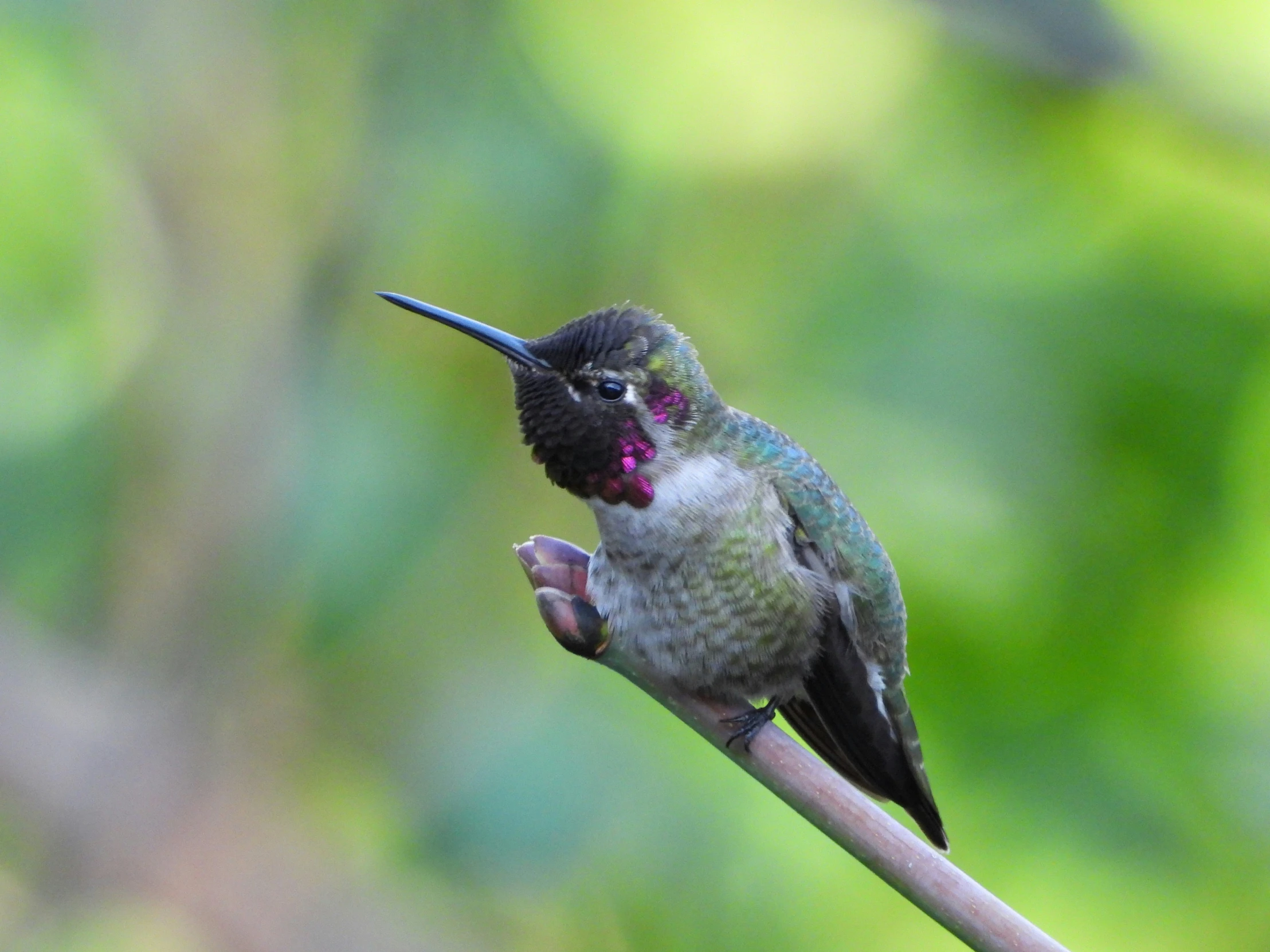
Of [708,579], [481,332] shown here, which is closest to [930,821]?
[708,579]

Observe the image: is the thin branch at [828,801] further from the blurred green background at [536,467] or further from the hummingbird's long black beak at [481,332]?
the blurred green background at [536,467]

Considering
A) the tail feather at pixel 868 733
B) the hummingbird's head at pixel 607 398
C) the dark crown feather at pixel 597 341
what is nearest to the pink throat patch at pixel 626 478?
the hummingbird's head at pixel 607 398

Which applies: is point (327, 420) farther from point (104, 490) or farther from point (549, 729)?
point (549, 729)

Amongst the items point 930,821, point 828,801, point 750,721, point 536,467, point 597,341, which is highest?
point 597,341

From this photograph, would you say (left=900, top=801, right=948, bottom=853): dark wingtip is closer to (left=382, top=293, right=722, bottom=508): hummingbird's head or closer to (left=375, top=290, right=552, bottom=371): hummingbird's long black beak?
(left=382, top=293, right=722, bottom=508): hummingbird's head

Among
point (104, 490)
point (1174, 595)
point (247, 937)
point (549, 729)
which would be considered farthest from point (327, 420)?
point (1174, 595)

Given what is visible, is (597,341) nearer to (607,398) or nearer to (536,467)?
(607,398)
